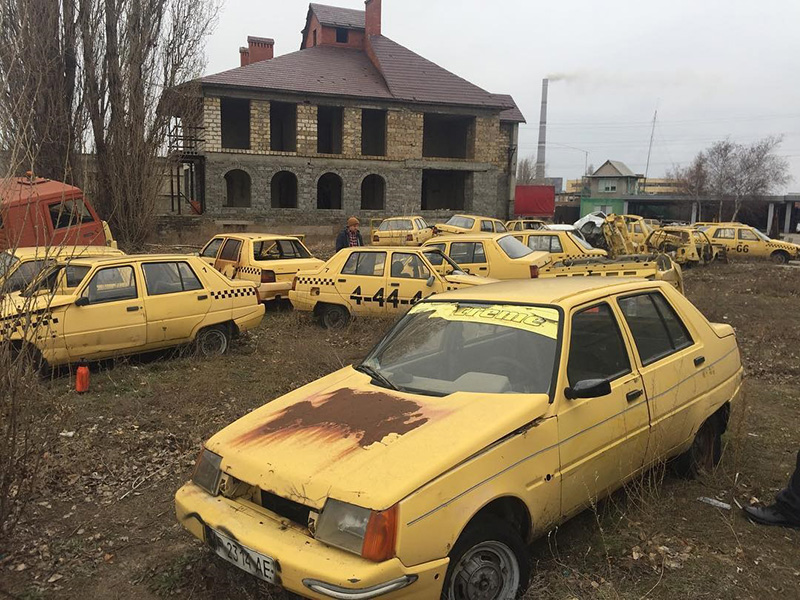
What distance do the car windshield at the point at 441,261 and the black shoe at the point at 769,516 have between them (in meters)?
6.68

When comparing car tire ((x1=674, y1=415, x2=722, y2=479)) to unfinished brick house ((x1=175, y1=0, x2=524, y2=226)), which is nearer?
car tire ((x1=674, y1=415, x2=722, y2=479))

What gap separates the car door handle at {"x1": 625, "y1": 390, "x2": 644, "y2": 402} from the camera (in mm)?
3547

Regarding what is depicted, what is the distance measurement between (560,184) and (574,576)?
104 metres

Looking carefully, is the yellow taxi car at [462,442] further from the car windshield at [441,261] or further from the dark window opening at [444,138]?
the dark window opening at [444,138]

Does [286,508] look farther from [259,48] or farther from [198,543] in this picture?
[259,48]

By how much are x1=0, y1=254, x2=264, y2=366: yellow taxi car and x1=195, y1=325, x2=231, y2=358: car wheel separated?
14 mm

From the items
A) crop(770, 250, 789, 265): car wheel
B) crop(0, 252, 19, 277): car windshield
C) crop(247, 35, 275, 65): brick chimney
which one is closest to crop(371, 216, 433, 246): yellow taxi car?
crop(770, 250, 789, 265): car wheel

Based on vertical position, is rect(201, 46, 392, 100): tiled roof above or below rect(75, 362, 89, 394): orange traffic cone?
above

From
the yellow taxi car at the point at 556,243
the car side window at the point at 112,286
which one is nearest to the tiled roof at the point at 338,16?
the yellow taxi car at the point at 556,243

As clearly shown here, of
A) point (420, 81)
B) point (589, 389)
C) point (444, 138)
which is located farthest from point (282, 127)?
point (589, 389)

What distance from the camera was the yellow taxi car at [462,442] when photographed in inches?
97.0

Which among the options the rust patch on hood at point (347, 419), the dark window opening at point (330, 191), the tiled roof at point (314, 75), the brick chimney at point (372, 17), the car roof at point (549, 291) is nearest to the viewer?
the rust patch on hood at point (347, 419)

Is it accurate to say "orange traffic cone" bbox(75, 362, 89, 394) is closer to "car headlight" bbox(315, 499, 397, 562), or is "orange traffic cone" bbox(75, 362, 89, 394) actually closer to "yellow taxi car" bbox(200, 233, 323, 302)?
"yellow taxi car" bbox(200, 233, 323, 302)

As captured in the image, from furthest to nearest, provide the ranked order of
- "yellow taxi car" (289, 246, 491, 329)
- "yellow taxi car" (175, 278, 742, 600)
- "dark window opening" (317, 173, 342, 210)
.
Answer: "dark window opening" (317, 173, 342, 210) < "yellow taxi car" (289, 246, 491, 329) < "yellow taxi car" (175, 278, 742, 600)
